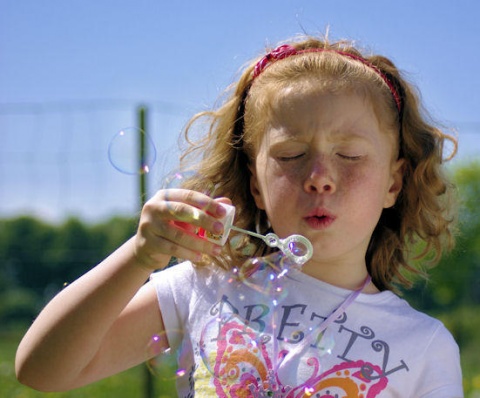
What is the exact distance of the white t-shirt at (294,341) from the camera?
1519 millimetres

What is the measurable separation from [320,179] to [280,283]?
0.28 m

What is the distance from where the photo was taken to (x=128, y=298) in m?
1.44

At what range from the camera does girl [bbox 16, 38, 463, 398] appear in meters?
1.46

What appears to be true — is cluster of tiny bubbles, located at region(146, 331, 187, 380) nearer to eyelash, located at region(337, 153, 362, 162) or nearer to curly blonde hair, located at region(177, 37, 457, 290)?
curly blonde hair, located at region(177, 37, 457, 290)

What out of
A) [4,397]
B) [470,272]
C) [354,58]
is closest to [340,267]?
[354,58]

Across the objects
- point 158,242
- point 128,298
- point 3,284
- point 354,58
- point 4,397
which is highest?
point 354,58

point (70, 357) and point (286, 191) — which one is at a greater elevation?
point (286, 191)

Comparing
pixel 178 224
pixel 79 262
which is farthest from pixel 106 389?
pixel 178 224

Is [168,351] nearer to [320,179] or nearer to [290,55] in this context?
[320,179]

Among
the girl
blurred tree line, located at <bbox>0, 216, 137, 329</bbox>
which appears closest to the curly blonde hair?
the girl

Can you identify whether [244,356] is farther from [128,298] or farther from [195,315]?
[128,298]

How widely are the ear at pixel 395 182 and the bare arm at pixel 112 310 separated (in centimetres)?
59

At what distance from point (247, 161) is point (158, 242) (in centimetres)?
53

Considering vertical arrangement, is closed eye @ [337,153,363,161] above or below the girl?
above
